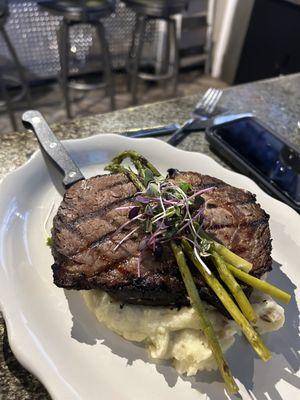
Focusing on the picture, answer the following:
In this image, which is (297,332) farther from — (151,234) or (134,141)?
(134,141)

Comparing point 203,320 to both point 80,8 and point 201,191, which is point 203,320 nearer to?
point 201,191

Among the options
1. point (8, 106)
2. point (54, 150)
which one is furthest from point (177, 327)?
point (8, 106)

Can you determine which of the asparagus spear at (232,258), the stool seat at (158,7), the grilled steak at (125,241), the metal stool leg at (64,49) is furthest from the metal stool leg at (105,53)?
the asparagus spear at (232,258)

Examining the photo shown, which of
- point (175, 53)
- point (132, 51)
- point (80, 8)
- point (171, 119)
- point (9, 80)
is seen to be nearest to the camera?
point (171, 119)

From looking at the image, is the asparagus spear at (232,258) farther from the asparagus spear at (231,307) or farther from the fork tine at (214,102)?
the fork tine at (214,102)

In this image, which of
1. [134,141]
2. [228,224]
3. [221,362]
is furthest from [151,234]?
[134,141]

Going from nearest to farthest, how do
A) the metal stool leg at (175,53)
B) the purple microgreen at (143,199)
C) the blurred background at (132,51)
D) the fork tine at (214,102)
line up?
the purple microgreen at (143,199), the fork tine at (214,102), the blurred background at (132,51), the metal stool leg at (175,53)
